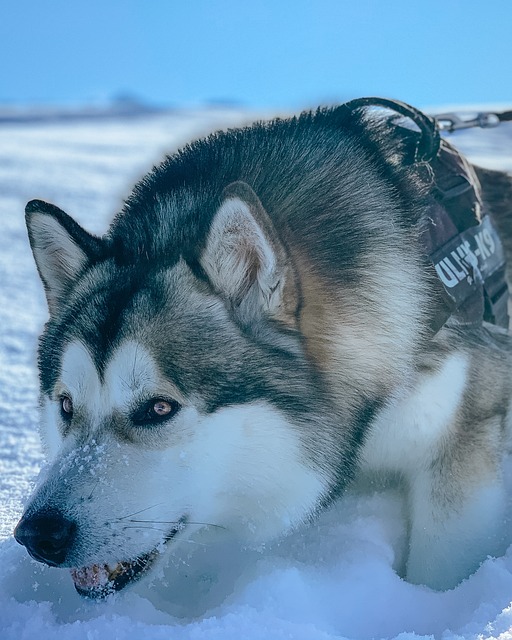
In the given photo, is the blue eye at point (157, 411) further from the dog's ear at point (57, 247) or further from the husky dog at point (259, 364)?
the dog's ear at point (57, 247)

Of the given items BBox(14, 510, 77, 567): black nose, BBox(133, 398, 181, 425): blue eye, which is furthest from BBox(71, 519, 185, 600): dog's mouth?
BBox(133, 398, 181, 425): blue eye

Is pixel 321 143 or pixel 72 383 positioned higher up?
pixel 321 143

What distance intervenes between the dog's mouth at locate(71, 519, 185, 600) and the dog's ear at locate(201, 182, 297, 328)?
1.83 ft

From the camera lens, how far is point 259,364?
1496mm

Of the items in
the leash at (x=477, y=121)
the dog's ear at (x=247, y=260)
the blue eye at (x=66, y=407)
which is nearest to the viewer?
the dog's ear at (x=247, y=260)

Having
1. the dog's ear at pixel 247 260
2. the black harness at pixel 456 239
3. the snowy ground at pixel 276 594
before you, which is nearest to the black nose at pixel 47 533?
the snowy ground at pixel 276 594

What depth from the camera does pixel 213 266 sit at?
4.97ft

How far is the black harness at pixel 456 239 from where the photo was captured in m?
1.79

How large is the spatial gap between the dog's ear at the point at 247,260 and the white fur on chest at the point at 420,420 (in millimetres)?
403

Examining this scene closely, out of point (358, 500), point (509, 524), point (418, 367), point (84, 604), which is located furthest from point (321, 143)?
point (84, 604)

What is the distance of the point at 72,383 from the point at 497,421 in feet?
3.57

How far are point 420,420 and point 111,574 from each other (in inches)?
31.5

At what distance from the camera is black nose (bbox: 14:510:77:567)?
52.6 inches

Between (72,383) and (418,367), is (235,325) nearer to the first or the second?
(72,383)
